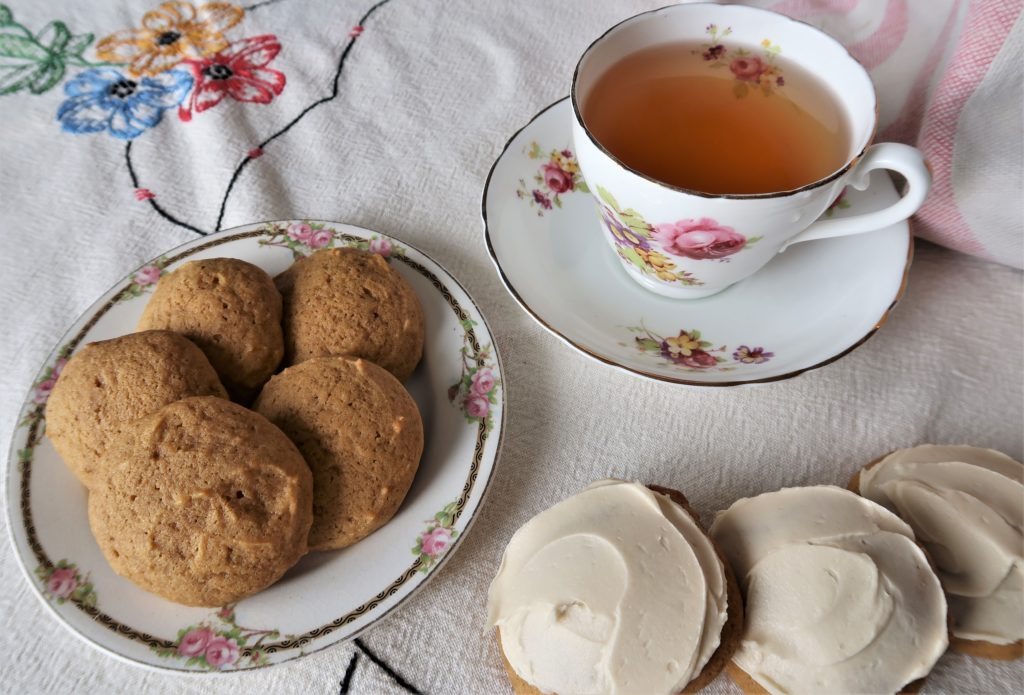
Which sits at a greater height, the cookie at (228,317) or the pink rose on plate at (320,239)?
the cookie at (228,317)

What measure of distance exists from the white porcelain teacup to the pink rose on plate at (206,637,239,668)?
0.56 m

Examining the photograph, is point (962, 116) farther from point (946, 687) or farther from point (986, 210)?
point (946, 687)

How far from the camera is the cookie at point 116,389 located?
2.24ft

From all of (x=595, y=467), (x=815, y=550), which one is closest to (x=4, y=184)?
(x=595, y=467)

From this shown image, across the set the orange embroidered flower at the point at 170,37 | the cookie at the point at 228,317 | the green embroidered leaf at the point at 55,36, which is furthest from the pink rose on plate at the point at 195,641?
the green embroidered leaf at the point at 55,36

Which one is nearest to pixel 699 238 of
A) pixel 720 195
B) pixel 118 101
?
pixel 720 195

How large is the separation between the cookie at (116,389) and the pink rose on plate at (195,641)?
0.18 m

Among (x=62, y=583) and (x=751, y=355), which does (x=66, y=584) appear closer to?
(x=62, y=583)

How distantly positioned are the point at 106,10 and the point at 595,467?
4.05 ft

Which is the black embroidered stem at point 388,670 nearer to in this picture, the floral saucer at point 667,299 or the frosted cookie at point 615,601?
the frosted cookie at point 615,601

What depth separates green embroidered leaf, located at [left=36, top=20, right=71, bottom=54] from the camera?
4.00 feet

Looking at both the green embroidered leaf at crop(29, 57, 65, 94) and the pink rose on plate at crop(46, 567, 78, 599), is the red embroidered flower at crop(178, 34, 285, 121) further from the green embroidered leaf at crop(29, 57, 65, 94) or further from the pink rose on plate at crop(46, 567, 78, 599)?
the pink rose on plate at crop(46, 567, 78, 599)

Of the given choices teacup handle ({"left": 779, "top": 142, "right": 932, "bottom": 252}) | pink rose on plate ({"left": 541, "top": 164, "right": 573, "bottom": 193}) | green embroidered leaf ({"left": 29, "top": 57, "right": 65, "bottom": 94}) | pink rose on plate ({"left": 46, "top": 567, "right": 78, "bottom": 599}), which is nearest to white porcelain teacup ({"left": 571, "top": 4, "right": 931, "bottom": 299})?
teacup handle ({"left": 779, "top": 142, "right": 932, "bottom": 252})

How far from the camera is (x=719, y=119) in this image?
82 centimetres
